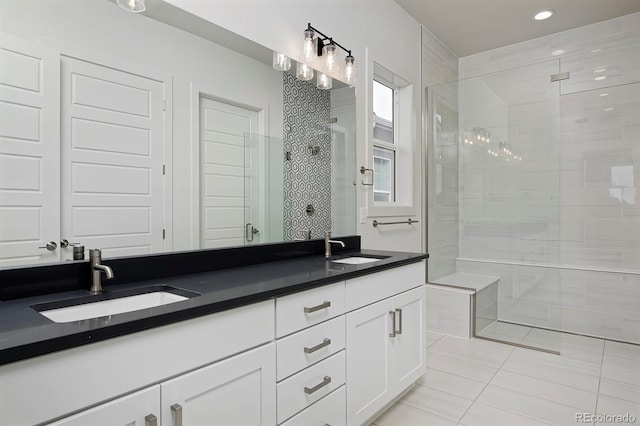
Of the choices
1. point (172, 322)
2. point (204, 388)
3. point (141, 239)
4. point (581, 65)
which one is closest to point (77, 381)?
point (172, 322)

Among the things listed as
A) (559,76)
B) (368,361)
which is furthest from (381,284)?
(559,76)

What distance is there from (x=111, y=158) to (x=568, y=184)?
146 inches

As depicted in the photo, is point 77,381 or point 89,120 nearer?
point 77,381

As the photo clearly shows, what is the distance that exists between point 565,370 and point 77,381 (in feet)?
9.46

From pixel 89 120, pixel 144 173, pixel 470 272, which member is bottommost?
pixel 470 272

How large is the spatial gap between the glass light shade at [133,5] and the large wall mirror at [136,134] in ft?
0.07

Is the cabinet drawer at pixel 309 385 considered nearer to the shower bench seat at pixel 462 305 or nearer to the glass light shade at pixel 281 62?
the glass light shade at pixel 281 62

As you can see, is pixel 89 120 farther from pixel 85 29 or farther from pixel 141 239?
pixel 141 239

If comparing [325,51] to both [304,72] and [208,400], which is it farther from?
[208,400]

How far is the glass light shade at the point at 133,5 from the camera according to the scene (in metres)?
→ 1.38

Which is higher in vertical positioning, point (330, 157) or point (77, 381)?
point (330, 157)

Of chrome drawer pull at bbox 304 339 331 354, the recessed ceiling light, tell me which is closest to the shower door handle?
chrome drawer pull at bbox 304 339 331 354

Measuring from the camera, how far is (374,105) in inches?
120
